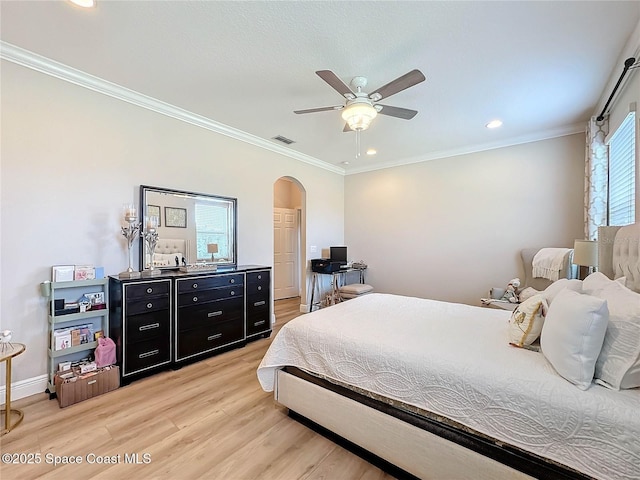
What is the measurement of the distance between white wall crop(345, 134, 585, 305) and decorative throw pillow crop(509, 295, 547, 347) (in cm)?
271

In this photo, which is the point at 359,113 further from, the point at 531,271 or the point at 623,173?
the point at 531,271

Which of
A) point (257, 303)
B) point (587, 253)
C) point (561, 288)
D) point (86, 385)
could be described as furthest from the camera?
point (257, 303)

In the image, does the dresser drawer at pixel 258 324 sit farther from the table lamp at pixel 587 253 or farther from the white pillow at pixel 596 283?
the table lamp at pixel 587 253

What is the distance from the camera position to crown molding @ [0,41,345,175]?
7.24 feet

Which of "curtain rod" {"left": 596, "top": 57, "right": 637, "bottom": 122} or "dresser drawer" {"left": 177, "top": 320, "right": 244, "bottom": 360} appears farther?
"dresser drawer" {"left": 177, "top": 320, "right": 244, "bottom": 360}

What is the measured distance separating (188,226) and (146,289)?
3.08 feet

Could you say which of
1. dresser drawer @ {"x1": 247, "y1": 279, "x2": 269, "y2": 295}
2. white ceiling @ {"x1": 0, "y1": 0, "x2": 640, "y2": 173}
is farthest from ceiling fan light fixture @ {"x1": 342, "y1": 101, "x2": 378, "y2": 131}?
dresser drawer @ {"x1": 247, "y1": 279, "x2": 269, "y2": 295}

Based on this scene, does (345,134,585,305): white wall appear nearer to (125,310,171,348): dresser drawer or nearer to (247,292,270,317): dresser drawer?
(247,292,270,317): dresser drawer

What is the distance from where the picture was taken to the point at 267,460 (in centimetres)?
169

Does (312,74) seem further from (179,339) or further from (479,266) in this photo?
(479,266)

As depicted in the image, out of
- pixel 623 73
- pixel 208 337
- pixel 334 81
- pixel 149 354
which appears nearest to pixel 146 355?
pixel 149 354

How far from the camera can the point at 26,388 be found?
2.29 meters

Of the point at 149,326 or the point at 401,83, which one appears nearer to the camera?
the point at 401,83

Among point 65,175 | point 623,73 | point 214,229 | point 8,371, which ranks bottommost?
point 8,371
